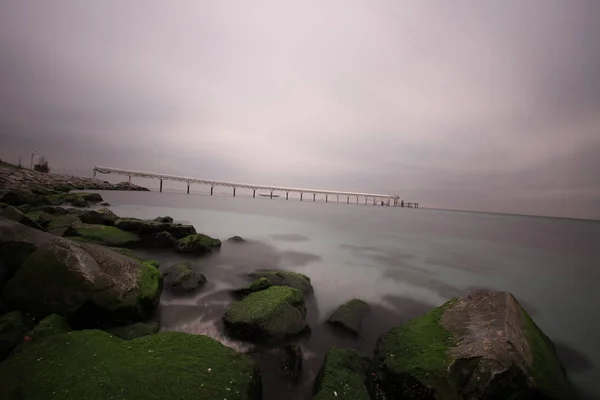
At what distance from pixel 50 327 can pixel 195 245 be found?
33.2 ft

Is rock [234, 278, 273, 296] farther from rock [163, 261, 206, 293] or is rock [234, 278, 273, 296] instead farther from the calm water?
rock [163, 261, 206, 293]

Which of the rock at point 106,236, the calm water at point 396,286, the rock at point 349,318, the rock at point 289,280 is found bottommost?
the calm water at point 396,286

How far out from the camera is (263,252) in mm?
17734

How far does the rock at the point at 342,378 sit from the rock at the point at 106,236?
12516 millimetres

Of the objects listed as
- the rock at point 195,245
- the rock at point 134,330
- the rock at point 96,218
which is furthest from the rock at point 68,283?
the rock at point 96,218

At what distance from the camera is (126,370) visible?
141 inches

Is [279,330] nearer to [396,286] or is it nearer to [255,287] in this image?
[255,287]

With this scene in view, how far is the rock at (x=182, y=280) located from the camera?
351 inches

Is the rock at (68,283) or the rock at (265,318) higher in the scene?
the rock at (68,283)

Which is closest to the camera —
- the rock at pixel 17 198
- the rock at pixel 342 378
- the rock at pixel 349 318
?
the rock at pixel 342 378

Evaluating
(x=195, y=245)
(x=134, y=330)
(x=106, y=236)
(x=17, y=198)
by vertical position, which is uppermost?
(x=17, y=198)

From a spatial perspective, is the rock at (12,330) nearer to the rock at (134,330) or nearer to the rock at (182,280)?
the rock at (134,330)

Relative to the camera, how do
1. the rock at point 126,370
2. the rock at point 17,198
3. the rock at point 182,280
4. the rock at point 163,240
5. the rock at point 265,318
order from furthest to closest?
the rock at point 17,198, the rock at point 163,240, the rock at point 182,280, the rock at point 265,318, the rock at point 126,370

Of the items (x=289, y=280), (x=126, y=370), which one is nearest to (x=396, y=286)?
(x=289, y=280)
